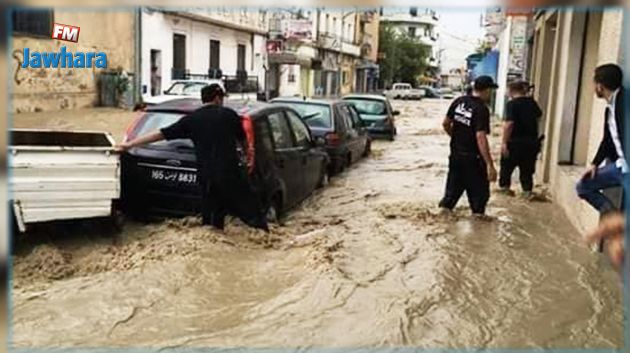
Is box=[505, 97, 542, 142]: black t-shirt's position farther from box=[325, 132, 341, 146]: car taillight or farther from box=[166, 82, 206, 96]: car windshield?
box=[166, 82, 206, 96]: car windshield

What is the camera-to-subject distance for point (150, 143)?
649 cm

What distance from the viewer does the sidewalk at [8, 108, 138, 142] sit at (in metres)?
17.4

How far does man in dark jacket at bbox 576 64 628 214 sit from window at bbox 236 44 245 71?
32350 millimetres

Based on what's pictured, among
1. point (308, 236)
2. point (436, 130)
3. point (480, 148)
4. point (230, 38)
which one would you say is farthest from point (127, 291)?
point (230, 38)

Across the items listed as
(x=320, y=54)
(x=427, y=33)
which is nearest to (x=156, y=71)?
(x=320, y=54)

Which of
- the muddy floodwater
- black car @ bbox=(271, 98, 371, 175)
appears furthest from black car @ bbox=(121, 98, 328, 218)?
black car @ bbox=(271, 98, 371, 175)

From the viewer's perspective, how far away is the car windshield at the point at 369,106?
A: 62.8 ft

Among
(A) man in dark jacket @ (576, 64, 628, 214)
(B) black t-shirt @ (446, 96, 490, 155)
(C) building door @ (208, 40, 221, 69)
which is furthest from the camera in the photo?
(C) building door @ (208, 40, 221, 69)

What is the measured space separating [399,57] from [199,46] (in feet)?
149

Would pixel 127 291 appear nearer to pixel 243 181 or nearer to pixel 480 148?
pixel 243 181

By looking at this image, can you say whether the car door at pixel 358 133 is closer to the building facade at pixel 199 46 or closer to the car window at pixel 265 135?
the car window at pixel 265 135

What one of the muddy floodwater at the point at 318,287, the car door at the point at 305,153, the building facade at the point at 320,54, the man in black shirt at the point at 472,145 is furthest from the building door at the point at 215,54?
the man in black shirt at the point at 472,145

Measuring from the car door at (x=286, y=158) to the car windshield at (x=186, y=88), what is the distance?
1268cm

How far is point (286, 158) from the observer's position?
25.4 ft
